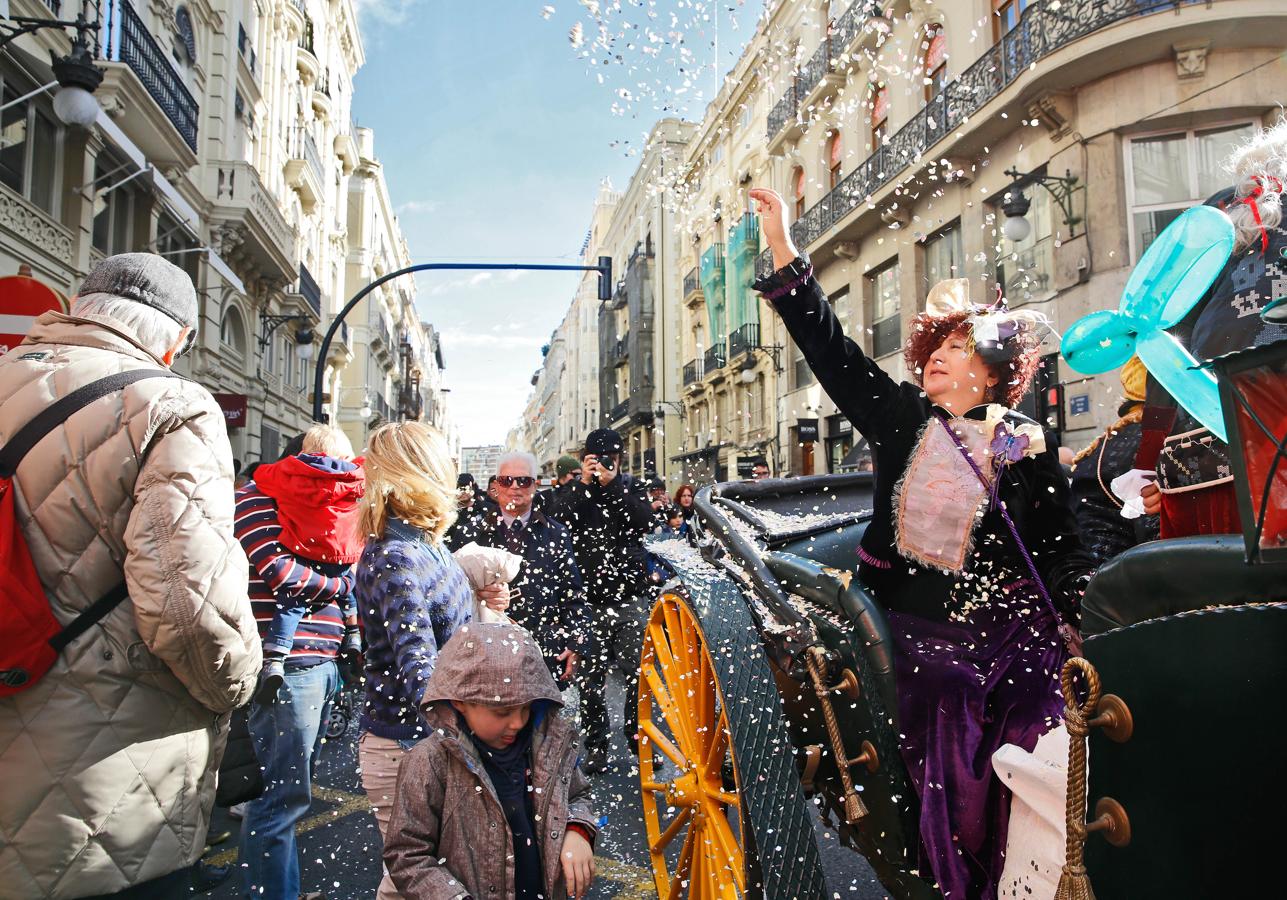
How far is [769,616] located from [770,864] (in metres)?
0.71

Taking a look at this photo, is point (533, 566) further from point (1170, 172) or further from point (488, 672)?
point (1170, 172)

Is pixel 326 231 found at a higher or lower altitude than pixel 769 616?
higher

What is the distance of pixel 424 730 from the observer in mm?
2523

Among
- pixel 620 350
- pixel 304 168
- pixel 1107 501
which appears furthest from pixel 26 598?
pixel 620 350

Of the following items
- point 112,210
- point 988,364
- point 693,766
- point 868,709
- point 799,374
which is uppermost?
point 112,210

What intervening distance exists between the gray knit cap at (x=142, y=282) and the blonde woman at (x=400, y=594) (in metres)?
0.78

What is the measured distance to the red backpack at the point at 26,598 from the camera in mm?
1637

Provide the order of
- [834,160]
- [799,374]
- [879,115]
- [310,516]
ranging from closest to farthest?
1. [310,516]
2. [879,115]
3. [834,160]
4. [799,374]

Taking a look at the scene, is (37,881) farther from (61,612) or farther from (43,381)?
(43,381)

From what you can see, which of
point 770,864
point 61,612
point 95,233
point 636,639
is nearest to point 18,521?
point 61,612

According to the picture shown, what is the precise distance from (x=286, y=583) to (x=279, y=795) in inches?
28.8

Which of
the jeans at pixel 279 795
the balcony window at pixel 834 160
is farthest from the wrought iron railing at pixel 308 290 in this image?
the jeans at pixel 279 795

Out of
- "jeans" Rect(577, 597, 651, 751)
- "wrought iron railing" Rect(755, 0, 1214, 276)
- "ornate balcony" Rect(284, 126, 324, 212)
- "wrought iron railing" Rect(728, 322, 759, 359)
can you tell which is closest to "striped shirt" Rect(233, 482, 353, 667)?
"jeans" Rect(577, 597, 651, 751)

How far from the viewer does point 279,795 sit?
2836 millimetres
